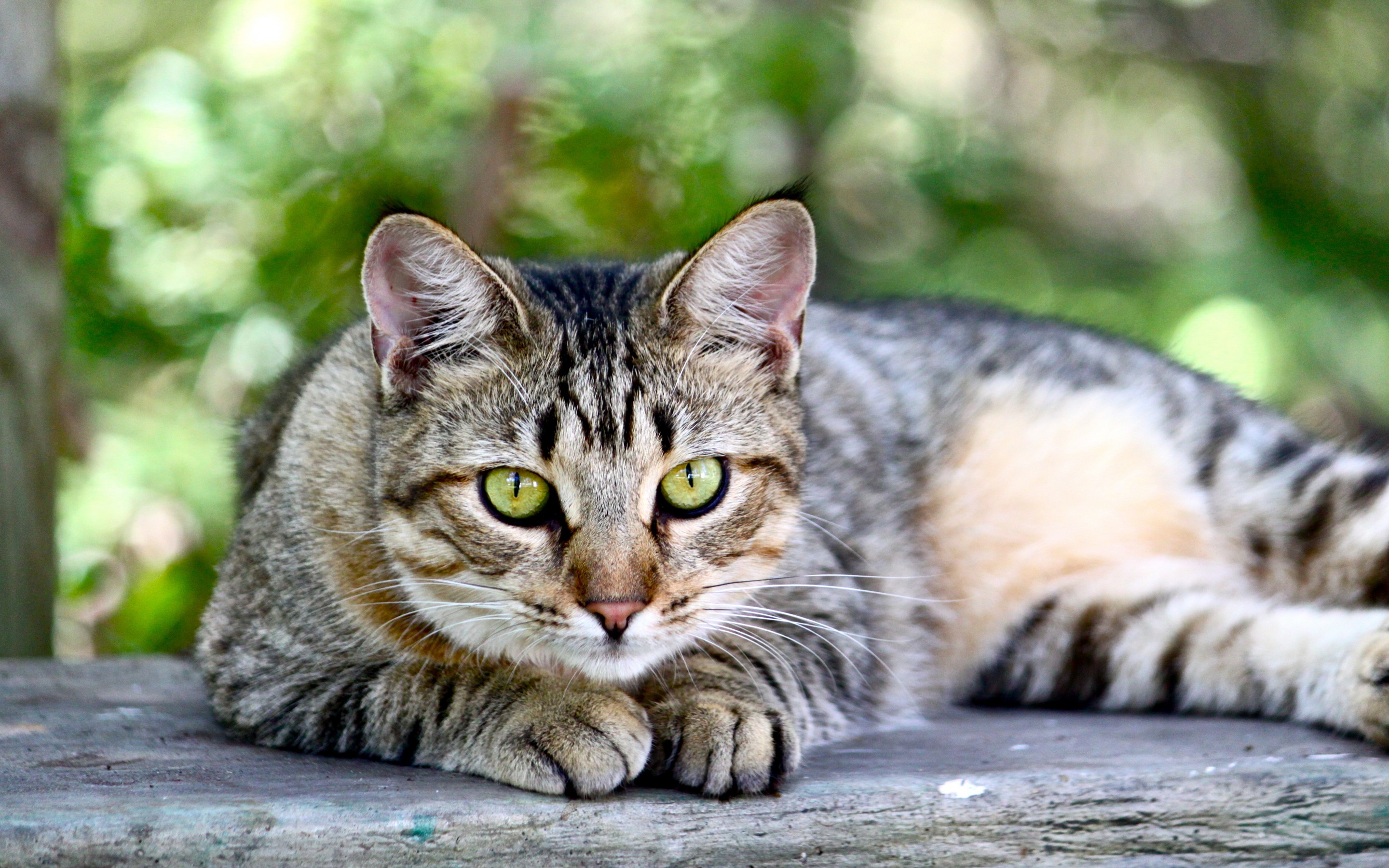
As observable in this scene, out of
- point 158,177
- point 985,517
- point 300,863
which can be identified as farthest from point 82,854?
point 158,177

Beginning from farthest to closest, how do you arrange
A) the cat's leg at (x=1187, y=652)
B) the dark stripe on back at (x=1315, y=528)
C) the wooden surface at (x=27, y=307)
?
1. the dark stripe on back at (x=1315, y=528)
2. the wooden surface at (x=27, y=307)
3. the cat's leg at (x=1187, y=652)

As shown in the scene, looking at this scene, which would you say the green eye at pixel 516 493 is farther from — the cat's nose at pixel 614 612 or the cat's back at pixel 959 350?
the cat's back at pixel 959 350

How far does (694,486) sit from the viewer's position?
2.47m

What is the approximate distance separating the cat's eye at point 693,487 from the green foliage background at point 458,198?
962 mm

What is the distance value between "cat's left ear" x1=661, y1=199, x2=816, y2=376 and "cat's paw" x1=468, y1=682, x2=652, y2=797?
30.8 inches

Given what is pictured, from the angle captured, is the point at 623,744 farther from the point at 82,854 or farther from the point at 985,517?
the point at 985,517

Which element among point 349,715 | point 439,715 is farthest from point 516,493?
point 349,715

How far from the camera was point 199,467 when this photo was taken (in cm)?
425

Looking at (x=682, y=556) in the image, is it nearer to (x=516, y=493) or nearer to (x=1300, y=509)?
(x=516, y=493)

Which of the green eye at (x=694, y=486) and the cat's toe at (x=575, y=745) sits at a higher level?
the green eye at (x=694, y=486)

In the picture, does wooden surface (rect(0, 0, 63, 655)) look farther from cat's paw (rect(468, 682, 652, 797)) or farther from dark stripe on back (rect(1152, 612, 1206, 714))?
Result: dark stripe on back (rect(1152, 612, 1206, 714))

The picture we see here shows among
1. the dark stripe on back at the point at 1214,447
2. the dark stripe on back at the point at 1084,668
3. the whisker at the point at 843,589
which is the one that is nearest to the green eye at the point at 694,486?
the whisker at the point at 843,589

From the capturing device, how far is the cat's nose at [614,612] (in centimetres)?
223

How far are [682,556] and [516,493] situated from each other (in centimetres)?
33
